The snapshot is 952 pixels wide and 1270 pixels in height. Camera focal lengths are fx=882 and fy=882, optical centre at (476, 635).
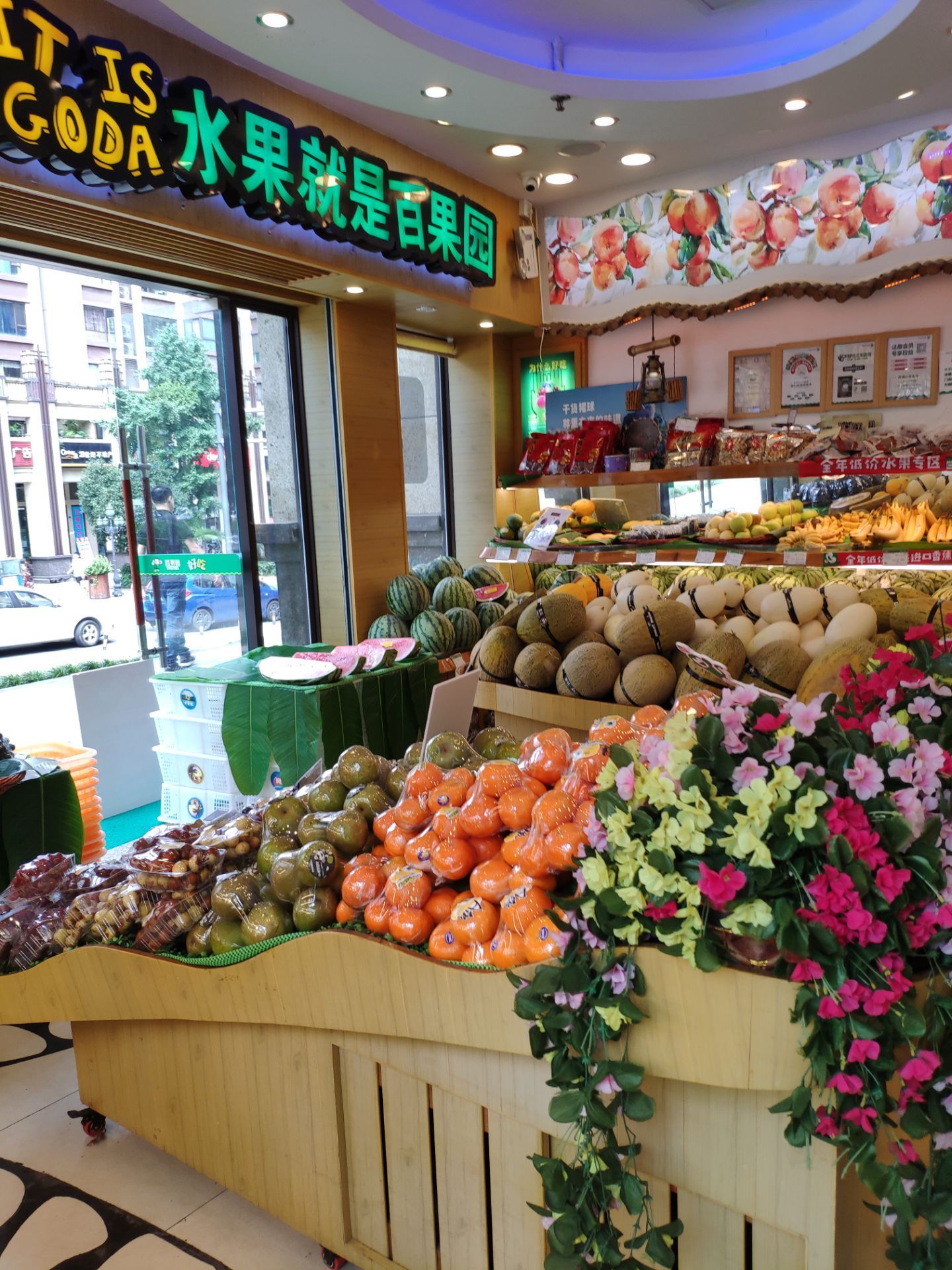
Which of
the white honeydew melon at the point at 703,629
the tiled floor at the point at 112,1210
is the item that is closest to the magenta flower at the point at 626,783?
the tiled floor at the point at 112,1210

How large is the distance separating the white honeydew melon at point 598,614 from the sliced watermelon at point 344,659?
99 centimetres

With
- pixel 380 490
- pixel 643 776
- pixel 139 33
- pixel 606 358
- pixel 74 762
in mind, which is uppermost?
pixel 139 33

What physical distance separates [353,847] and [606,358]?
5.20 meters

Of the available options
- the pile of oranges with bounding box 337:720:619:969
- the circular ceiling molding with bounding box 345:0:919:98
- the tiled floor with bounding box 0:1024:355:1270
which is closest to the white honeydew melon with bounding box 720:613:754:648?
the pile of oranges with bounding box 337:720:619:969

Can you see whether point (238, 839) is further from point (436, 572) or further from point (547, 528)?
point (436, 572)

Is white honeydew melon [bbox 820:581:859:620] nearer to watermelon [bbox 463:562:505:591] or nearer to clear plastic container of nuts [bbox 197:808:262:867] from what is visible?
clear plastic container of nuts [bbox 197:808:262:867]

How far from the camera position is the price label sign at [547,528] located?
465 centimetres

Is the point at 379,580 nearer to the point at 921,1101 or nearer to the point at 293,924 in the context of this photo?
the point at 293,924

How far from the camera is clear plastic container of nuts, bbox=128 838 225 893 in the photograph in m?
2.15

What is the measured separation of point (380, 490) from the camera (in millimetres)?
5617

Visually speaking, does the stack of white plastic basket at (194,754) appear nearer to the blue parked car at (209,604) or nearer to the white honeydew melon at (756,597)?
the blue parked car at (209,604)

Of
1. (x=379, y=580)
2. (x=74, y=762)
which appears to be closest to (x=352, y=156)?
(x=379, y=580)

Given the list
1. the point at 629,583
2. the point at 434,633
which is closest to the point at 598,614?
the point at 629,583

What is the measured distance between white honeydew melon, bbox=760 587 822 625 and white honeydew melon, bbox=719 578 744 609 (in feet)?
0.77
